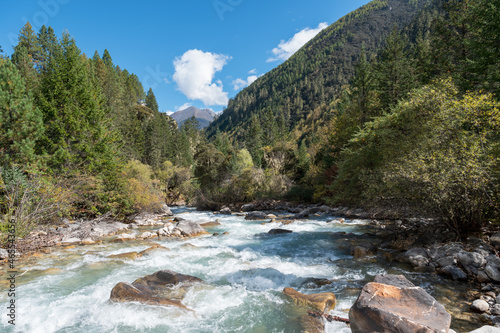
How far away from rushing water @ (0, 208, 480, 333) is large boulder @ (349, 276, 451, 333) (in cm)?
144

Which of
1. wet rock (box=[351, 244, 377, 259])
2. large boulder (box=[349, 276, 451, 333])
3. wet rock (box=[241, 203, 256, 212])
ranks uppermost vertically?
large boulder (box=[349, 276, 451, 333])

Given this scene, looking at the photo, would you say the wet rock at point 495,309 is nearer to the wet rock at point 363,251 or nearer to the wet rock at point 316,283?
the wet rock at point 316,283

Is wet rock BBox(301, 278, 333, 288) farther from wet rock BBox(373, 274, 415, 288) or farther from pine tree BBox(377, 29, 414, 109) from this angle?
pine tree BBox(377, 29, 414, 109)

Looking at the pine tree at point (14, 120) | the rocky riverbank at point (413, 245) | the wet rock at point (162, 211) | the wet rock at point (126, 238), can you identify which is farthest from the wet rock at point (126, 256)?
the wet rock at point (162, 211)

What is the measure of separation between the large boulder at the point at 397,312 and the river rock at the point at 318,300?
1.98 metres

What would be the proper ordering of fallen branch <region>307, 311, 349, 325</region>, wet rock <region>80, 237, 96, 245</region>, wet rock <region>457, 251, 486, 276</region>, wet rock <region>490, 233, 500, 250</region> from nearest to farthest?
fallen branch <region>307, 311, 349, 325</region> → wet rock <region>457, 251, 486, 276</region> → wet rock <region>490, 233, 500, 250</region> → wet rock <region>80, 237, 96, 245</region>

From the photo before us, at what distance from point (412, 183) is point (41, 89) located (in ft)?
80.3

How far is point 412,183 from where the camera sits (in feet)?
31.8

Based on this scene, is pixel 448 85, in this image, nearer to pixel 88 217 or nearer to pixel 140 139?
pixel 88 217

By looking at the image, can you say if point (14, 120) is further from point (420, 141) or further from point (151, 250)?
point (420, 141)

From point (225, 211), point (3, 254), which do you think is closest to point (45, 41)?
point (225, 211)

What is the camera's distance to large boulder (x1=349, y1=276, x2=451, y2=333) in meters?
3.55

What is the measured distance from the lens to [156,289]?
6.98 m

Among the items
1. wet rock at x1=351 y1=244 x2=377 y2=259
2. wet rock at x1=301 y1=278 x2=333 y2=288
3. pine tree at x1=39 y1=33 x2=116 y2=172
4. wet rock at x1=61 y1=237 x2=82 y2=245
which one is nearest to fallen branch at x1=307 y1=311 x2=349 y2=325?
wet rock at x1=301 y1=278 x2=333 y2=288
